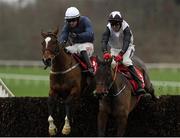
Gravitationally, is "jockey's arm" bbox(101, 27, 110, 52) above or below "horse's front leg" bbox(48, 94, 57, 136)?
above

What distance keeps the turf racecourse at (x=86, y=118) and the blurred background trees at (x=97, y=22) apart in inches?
1378

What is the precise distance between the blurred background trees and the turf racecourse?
3501 cm

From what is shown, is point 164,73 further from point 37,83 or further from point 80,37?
point 80,37

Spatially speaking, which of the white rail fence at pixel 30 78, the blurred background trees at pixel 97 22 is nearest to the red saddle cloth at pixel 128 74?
the white rail fence at pixel 30 78

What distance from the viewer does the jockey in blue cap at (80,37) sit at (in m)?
12.4

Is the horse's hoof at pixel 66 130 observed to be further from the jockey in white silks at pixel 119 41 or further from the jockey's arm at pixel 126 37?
the jockey's arm at pixel 126 37

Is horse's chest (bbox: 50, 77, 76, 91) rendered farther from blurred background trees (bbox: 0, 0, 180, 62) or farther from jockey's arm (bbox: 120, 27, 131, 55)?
blurred background trees (bbox: 0, 0, 180, 62)

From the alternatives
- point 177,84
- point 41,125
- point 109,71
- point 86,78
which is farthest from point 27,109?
point 177,84

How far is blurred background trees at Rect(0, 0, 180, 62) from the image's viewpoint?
4991cm

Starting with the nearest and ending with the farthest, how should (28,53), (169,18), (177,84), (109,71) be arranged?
(109,71)
(177,84)
(28,53)
(169,18)

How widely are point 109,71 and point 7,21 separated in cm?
4517

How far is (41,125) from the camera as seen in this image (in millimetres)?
12516

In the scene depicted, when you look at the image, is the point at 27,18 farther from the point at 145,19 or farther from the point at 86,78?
the point at 86,78

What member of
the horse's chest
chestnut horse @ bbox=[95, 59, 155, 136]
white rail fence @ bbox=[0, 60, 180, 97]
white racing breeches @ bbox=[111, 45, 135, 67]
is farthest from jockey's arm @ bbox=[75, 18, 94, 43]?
white rail fence @ bbox=[0, 60, 180, 97]
